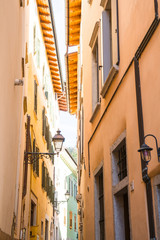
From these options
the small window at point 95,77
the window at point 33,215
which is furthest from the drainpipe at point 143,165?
the window at point 33,215

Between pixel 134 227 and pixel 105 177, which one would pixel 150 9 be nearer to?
pixel 134 227

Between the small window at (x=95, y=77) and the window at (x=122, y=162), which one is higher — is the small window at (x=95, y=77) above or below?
above

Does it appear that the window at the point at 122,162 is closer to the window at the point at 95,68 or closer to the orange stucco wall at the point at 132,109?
the orange stucco wall at the point at 132,109

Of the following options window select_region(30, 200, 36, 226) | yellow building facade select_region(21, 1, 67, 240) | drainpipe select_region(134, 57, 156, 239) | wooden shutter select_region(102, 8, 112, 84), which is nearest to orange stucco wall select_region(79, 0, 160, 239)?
drainpipe select_region(134, 57, 156, 239)

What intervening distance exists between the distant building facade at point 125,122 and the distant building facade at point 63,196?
1922 cm

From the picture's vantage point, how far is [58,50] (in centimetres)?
1986

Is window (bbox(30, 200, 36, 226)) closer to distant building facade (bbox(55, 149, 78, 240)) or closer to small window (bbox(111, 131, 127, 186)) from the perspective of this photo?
small window (bbox(111, 131, 127, 186))

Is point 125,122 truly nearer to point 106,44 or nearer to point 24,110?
point 106,44

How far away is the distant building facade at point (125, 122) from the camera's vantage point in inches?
188

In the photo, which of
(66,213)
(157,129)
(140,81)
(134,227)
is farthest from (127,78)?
(66,213)

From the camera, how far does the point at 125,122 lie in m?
6.25

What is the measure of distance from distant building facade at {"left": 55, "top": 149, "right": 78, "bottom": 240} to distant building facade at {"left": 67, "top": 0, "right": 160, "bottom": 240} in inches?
757

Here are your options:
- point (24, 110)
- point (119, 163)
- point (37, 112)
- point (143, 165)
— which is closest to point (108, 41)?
point (119, 163)

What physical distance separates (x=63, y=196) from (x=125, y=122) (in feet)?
81.7
